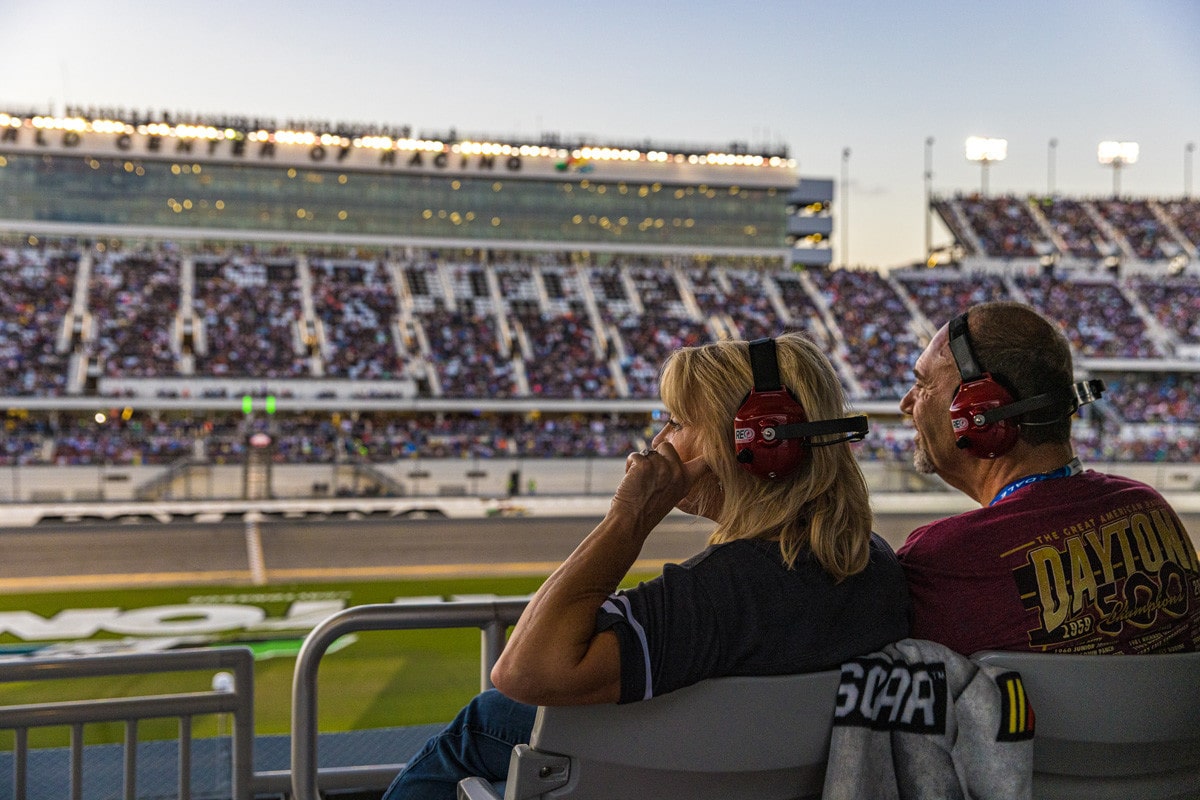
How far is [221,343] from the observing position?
2583cm

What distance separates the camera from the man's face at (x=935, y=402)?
177 cm

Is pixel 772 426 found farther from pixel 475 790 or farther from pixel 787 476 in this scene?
pixel 475 790

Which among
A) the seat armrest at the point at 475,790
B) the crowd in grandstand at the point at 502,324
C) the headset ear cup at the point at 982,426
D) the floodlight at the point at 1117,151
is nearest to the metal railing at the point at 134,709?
Answer: the seat armrest at the point at 475,790

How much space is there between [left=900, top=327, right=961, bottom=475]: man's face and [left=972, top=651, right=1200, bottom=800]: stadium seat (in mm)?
517

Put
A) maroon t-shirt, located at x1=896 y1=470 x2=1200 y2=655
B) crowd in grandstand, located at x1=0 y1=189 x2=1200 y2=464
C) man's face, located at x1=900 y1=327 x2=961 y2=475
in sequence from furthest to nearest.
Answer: crowd in grandstand, located at x1=0 y1=189 x2=1200 y2=464, man's face, located at x1=900 y1=327 x2=961 y2=475, maroon t-shirt, located at x1=896 y1=470 x2=1200 y2=655

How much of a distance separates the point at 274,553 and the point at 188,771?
423 inches

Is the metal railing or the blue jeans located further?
the metal railing

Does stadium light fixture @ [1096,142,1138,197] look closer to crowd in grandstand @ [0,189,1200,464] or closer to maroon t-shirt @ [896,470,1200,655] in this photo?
crowd in grandstand @ [0,189,1200,464]

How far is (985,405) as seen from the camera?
63.1 inches

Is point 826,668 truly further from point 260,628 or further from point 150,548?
→ point 150,548

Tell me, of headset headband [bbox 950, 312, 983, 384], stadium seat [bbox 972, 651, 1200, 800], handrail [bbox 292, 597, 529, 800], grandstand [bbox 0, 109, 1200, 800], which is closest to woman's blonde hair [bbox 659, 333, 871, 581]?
Answer: stadium seat [bbox 972, 651, 1200, 800]

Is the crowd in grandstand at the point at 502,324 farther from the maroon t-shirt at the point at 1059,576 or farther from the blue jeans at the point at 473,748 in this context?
the maroon t-shirt at the point at 1059,576

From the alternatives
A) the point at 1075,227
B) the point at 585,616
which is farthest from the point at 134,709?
the point at 1075,227

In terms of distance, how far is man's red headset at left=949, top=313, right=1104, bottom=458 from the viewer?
1598 mm
